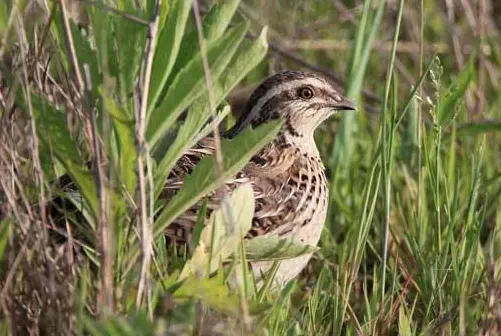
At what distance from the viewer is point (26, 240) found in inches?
138

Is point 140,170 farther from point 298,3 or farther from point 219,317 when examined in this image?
point 298,3

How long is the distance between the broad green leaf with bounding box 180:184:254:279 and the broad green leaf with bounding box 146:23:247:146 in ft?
1.04

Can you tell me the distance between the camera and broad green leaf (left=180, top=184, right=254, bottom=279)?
3729 millimetres

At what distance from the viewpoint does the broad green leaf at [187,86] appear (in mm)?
3523

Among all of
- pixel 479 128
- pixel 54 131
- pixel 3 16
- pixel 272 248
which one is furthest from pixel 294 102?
pixel 54 131

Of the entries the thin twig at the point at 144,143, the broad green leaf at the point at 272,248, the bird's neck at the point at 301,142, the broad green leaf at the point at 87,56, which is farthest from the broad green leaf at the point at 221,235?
the bird's neck at the point at 301,142

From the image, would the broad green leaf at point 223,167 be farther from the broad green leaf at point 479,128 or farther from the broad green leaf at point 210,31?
the broad green leaf at point 479,128

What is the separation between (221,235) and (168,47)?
61cm

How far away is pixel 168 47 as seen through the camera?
11.8ft

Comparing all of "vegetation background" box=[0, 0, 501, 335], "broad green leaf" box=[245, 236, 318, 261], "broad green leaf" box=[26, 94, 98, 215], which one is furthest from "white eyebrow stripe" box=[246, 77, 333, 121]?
"broad green leaf" box=[26, 94, 98, 215]

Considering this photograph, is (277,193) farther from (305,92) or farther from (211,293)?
(211,293)

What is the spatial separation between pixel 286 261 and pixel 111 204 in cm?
104

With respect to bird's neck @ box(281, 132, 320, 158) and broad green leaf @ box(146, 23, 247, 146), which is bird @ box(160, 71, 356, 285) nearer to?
bird's neck @ box(281, 132, 320, 158)

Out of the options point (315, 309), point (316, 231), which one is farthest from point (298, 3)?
point (315, 309)
